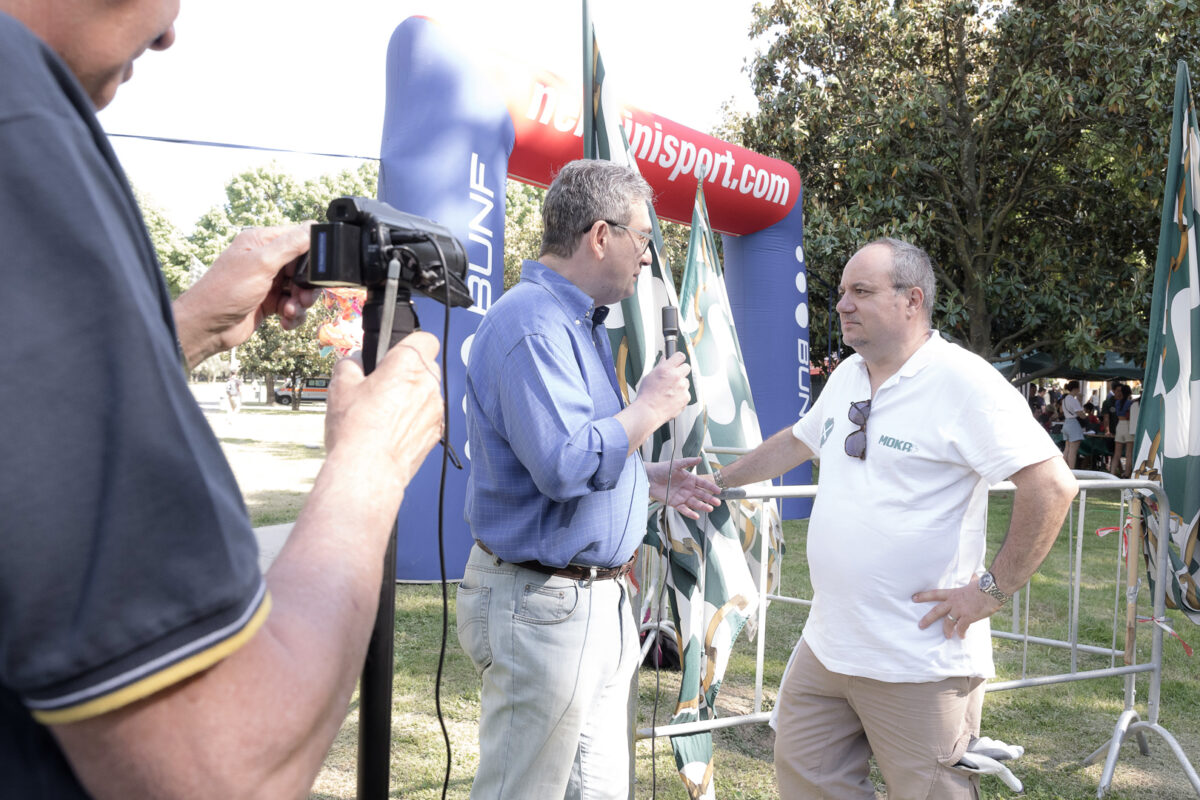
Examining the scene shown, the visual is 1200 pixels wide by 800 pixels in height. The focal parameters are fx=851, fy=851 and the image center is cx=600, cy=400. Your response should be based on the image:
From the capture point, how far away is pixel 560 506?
211cm

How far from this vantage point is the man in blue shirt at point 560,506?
2.04 meters

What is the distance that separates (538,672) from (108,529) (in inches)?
67.2

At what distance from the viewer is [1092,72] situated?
11.8 meters

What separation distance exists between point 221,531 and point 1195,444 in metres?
4.17

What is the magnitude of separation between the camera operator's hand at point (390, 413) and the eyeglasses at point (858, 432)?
1.94 metres

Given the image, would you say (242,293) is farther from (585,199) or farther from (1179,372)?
(1179,372)

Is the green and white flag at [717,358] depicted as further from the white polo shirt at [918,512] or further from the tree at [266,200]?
the tree at [266,200]

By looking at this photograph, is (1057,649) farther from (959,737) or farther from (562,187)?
(562,187)

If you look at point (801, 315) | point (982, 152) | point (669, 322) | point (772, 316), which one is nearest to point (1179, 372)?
point (669, 322)

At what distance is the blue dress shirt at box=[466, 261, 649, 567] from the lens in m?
1.99

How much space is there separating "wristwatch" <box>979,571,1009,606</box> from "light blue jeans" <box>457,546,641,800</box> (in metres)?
1.01

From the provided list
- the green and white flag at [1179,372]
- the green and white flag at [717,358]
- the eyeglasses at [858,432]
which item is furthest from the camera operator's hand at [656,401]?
the green and white flag at [1179,372]

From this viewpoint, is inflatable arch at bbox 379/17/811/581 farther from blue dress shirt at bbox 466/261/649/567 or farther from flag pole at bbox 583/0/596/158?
blue dress shirt at bbox 466/261/649/567

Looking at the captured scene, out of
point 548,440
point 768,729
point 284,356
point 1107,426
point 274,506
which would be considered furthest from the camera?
point 284,356
